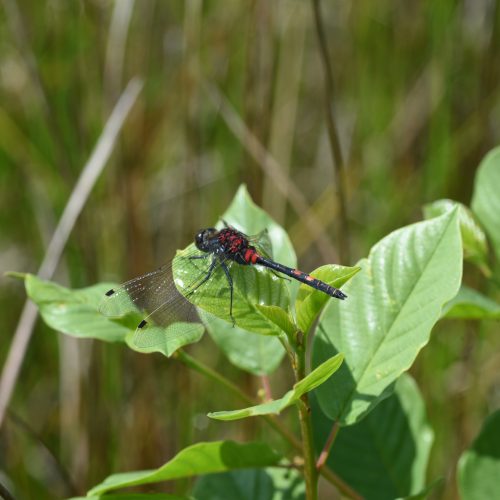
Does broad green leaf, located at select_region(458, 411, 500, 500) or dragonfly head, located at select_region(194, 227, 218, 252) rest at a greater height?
dragonfly head, located at select_region(194, 227, 218, 252)

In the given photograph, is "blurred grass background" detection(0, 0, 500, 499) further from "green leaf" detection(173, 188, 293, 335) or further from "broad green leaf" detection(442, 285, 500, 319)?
"broad green leaf" detection(442, 285, 500, 319)

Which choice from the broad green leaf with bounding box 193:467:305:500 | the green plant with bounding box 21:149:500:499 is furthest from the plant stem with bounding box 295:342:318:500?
the broad green leaf with bounding box 193:467:305:500

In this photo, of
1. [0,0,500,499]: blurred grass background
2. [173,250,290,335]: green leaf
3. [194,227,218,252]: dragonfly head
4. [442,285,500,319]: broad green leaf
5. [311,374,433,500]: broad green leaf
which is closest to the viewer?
[173,250,290,335]: green leaf

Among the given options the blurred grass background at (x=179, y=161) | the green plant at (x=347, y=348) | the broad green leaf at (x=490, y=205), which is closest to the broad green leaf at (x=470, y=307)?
the green plant at (x=347, y=348)

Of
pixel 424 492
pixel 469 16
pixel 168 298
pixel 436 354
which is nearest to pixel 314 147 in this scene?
pixel 469 16

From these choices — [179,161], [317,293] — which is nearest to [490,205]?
[317,293]

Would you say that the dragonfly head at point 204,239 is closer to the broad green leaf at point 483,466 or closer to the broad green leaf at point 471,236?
the broad green leaf at point 471,236

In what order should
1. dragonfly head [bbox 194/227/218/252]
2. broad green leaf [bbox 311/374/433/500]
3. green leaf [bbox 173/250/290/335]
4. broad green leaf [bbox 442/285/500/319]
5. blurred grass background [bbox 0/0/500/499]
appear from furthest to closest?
blurred grass background [bbox 0/0/500/499] < dragonfly head [bbox 194/227/218/252] < broad green leaf [bbox 311/374/433/500] < broad green leaf [bbox 442/285/500/319] < green leaf [bbox 173/250/290/335]

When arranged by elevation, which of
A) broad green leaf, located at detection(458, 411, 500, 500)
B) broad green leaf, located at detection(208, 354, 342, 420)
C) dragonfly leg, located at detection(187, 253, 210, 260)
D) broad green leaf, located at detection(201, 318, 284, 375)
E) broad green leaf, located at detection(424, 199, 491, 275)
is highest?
dragonfly leg, located at detection(187, 253, 210, 260)

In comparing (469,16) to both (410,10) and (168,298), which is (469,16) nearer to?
(410,10)
